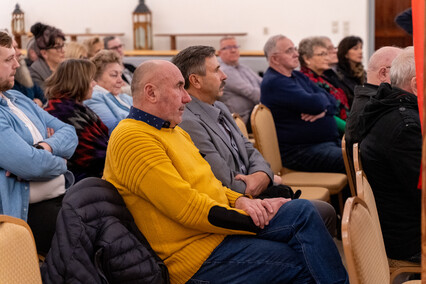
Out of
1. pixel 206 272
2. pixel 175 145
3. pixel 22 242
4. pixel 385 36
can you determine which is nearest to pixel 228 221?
pixel 206 272

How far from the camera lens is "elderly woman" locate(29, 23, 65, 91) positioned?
462cm

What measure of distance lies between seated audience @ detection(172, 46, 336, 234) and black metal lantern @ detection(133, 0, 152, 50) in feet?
26.1

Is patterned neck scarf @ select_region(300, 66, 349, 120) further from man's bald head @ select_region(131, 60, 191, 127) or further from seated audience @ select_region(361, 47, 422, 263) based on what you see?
man's bald head @ select_region(131, 60, 191, 127)

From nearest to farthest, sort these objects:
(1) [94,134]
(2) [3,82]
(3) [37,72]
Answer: (2) [3,82] < (1) [94,134] < (3) [37,72]

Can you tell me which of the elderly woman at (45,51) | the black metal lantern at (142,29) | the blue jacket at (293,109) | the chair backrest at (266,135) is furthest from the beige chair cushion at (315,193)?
the black metal lantern at (142,29)

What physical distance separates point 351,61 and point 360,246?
13.0ft

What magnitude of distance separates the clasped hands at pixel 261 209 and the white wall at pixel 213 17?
740cm

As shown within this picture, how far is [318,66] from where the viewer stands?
466 centimetres

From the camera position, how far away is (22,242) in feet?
4.56

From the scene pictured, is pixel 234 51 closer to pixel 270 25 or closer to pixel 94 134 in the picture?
pixel 94 134

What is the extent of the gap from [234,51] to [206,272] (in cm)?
415

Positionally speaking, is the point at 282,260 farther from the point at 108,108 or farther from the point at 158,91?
the point at 108,108

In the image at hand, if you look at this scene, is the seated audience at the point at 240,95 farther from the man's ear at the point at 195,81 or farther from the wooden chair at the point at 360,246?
the wooden chair at the point at 360,246

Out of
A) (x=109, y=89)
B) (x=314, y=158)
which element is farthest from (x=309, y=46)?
(x=109, y=89)
